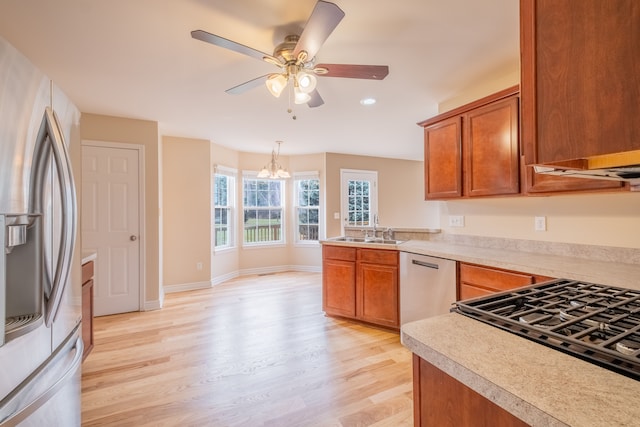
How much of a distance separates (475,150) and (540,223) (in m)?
0.79

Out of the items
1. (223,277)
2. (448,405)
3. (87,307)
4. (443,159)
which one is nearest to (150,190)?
(87,307)

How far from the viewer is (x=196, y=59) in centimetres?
222

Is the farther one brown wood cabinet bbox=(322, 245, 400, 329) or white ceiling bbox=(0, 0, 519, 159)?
brown wood cabinet bbox=(322, 245, 400, 329)

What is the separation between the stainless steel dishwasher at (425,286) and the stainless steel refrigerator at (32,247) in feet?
7.61

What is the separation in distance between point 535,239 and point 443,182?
0.89 m

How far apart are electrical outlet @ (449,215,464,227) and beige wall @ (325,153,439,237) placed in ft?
9.56

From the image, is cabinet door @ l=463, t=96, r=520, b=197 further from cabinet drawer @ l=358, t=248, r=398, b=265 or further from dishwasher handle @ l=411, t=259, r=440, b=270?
cabinet drawer @ l=358, t=248, r=398, b=265

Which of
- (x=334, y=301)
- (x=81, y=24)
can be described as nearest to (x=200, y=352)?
(x=334, y=301)

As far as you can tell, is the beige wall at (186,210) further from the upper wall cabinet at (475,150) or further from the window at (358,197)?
the upper wall cabinet at (475,150)

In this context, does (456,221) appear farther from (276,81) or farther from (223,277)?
(223,277)

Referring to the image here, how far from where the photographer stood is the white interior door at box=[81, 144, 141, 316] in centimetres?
335

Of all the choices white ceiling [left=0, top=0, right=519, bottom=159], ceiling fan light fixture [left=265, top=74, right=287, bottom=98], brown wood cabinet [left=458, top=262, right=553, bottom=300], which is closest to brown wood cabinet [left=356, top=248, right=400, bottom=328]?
brown wood cabinet [left=458, top=262, right=553, bottom=300]

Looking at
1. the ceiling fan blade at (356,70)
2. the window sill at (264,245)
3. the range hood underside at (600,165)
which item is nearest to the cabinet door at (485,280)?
the range hood underside at (600,165)

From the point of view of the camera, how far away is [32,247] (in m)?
0.95
